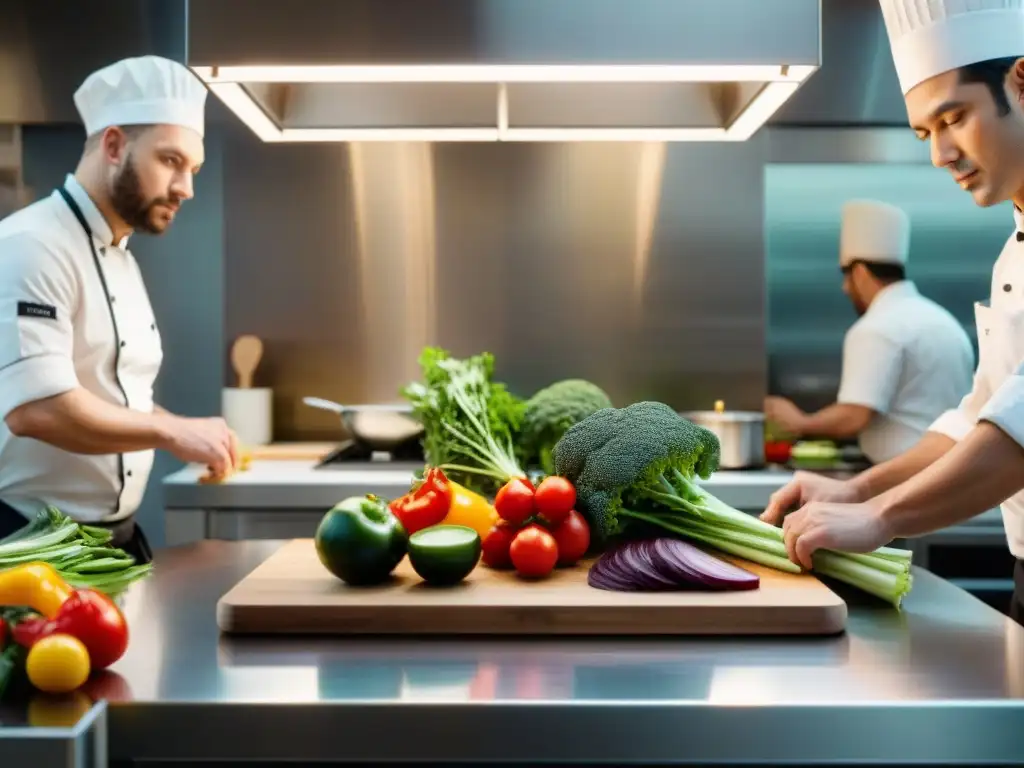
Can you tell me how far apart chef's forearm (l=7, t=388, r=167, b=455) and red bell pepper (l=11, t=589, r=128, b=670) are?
97 centimetres

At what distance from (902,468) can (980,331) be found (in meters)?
0.28

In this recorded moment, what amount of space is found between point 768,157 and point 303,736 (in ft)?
8.92

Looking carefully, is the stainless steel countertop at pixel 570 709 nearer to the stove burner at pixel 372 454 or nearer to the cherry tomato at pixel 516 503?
the cherry tomato at pixel 516 503

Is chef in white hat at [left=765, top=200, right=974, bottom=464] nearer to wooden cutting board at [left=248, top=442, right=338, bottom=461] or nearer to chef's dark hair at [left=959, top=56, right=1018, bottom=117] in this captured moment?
wooden cutting board at [left=248, top=442, right=338, bottom=461]

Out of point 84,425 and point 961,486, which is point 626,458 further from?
point 84,425

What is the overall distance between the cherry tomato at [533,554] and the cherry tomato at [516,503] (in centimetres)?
6

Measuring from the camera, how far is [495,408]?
2432 mm

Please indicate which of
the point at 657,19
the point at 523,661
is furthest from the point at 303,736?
the point at 657,19

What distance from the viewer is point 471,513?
154 cm

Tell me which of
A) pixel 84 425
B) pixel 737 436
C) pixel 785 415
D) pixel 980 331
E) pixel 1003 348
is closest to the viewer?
pixel 1003 348

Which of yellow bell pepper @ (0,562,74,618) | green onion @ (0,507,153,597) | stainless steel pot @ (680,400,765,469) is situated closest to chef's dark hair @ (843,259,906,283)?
stainless steel pot @ (680,400,765,469)

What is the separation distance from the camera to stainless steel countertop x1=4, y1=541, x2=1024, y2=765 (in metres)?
0.95

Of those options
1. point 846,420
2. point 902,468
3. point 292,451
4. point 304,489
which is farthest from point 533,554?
point 846,420

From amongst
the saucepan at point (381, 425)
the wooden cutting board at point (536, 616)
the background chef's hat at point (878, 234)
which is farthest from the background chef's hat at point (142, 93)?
the background chef's hat at point (878, 234)
